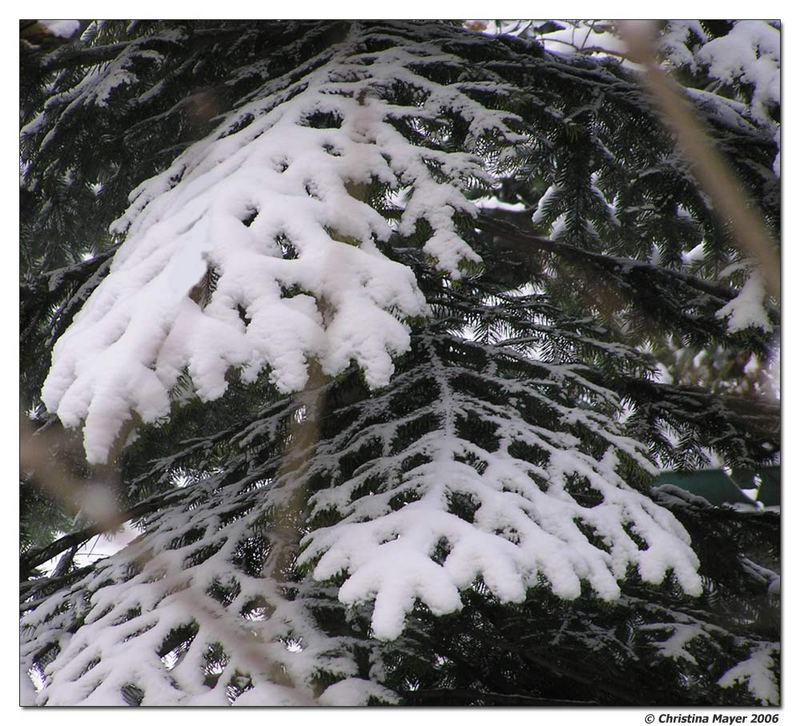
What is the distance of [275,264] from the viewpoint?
1.15 metres

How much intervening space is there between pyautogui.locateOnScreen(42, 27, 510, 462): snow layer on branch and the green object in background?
999mm

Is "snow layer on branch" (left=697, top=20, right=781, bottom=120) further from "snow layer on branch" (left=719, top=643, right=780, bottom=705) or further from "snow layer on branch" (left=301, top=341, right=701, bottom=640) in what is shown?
"snow layer on branch" (left=719, top=643, right=780, bottom=705)

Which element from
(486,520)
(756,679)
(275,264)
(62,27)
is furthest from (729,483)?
(62,27)

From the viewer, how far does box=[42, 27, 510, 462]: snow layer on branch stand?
1062mm

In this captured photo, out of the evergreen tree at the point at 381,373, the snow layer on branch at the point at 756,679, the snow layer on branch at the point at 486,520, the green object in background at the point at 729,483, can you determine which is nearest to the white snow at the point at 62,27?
the evergreen tree at the point at 381,373

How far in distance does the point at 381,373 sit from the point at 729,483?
50.4 inches

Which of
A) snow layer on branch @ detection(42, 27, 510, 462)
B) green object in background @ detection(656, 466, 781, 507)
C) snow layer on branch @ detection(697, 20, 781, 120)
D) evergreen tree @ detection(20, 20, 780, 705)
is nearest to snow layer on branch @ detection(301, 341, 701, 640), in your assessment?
evergreen tree @ detection(20, 20, 780, 705)

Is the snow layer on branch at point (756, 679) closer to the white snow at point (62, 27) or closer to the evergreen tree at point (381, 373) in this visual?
the evergreen tree at point (381, 373)

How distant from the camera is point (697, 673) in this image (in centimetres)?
157

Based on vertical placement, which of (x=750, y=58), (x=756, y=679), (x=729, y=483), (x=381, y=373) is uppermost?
(x=750, y=58)

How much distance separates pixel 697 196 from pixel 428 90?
2.50 feet

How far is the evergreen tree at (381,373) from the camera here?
1148mm

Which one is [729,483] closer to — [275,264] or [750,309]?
[750,309]

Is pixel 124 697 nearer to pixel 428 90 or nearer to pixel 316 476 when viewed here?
pixel 316 476
